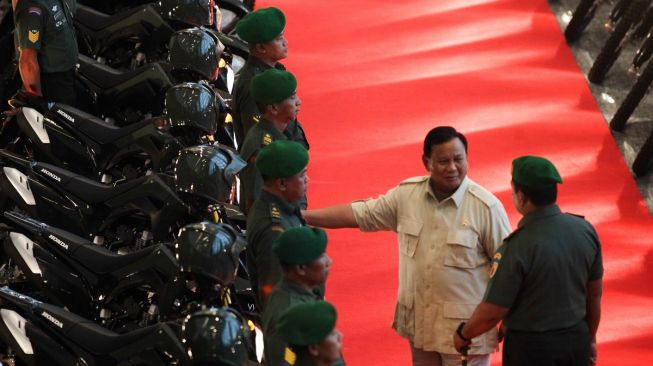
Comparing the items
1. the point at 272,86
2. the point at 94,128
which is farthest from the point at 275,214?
the point at 94,128

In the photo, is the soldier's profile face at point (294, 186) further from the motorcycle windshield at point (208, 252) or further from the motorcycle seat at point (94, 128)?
the motorcycle seat at point (94, 128)

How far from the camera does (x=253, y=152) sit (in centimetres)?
518

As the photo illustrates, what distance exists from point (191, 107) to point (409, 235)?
3.77ft

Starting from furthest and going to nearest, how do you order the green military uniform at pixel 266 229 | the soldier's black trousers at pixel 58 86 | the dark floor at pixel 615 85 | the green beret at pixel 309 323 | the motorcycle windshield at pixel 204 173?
the dark floor at pixel 615 85 → the soldier's black trousers at pixel 58 86 → the motorcycle windshield at pixel 204 173 → the green military uniform at pixel 266 229 → the green beret at pixel 309 323

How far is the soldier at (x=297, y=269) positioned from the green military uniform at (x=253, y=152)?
109cm

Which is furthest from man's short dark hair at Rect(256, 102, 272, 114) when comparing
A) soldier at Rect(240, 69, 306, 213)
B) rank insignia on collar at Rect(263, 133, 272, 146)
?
rank insignia on collar at Rect(263, 133, 272, 146)

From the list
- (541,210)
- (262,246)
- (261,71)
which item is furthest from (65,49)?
(541,210)

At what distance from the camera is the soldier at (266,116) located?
16.7 feet

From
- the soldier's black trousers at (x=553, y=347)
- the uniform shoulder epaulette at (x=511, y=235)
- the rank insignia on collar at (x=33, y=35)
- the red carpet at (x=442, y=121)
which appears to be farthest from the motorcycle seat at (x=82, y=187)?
the soldier's black trousers at (x=553, y=347)

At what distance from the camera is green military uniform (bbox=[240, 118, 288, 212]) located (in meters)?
5.06

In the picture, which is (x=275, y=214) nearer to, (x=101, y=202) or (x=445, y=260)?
(x=445, y=260)

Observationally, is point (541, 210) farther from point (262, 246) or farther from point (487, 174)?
point (487, 174)

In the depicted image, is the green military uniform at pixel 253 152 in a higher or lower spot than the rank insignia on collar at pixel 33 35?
higher

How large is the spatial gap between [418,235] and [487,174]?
253 centimetres
